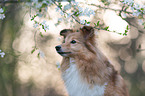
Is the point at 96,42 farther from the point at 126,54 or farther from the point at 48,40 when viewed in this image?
the point at 126,54

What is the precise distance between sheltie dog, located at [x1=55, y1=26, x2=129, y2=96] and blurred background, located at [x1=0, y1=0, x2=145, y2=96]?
75 cm

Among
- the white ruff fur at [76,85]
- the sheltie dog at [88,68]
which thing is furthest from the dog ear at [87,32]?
the white ruff fur at [76,85]

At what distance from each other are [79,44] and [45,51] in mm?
7504

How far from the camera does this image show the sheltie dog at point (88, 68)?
15.0 feet

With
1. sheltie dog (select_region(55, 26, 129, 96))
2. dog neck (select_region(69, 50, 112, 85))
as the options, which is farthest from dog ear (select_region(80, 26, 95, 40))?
dog neck (select_region(69, 50, 112, 85))

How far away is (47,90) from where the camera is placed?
57.9 feet

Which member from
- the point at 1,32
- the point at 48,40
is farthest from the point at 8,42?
the point at 48,40

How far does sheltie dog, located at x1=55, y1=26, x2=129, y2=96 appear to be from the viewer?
4.56 meters

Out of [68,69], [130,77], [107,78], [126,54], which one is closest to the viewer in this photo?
[107,78]

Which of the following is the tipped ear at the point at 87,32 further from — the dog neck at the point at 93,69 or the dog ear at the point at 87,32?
the dog neck at the point at 93,69

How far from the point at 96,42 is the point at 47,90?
1367cm

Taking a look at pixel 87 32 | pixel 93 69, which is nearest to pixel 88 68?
pixel 93 69

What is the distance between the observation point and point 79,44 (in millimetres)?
4734

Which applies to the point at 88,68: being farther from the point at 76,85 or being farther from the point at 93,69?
the point at 76,85
